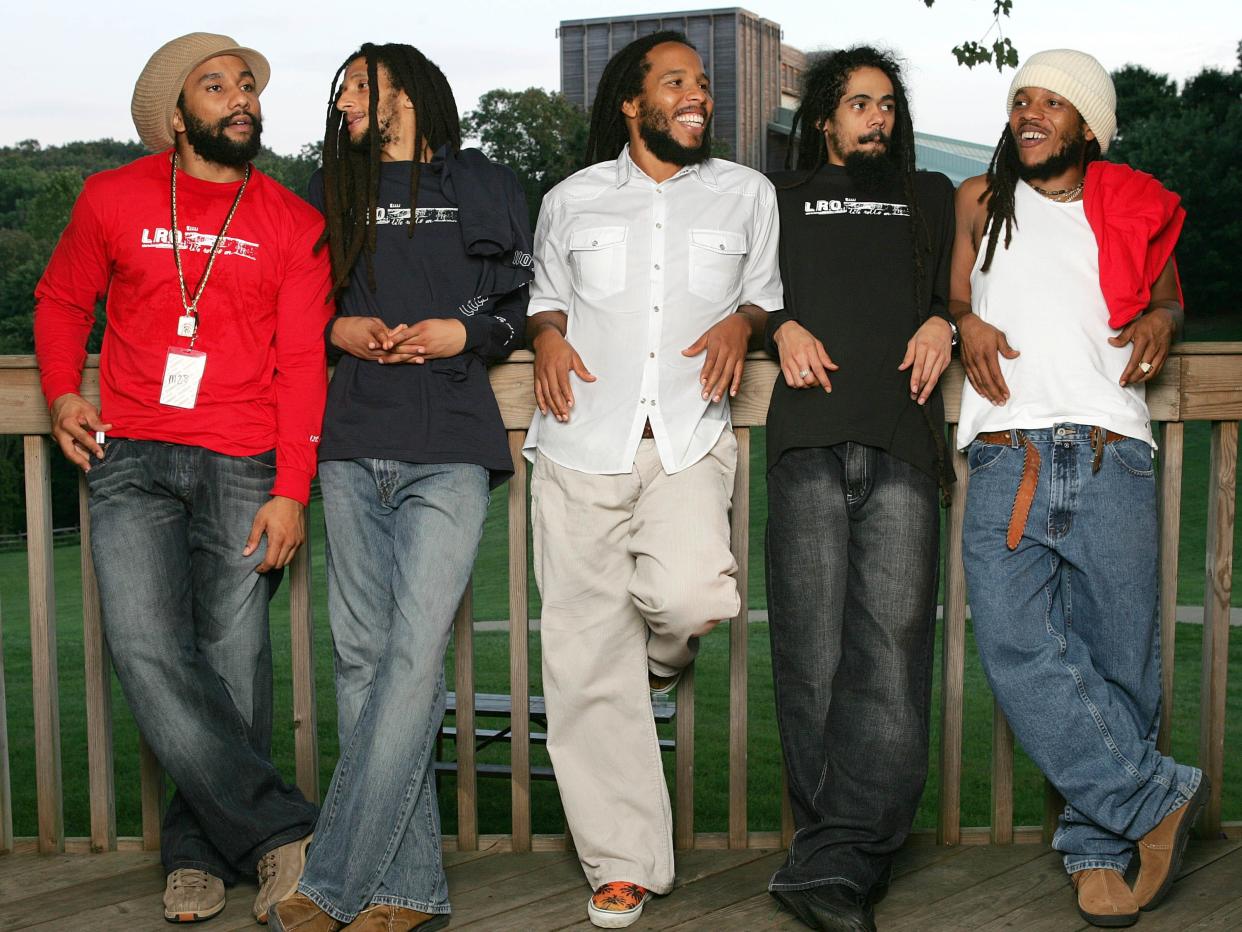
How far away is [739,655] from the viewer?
3.33 metres

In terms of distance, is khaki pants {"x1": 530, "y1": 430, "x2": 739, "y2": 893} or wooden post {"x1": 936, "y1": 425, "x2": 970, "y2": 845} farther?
wooden post {"x1": 936, "y1": 425, "x2": 970, "y2": 845}

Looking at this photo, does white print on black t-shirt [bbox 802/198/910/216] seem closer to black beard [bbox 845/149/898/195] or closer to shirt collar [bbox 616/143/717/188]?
black beard [bbox 845/149/898/195]

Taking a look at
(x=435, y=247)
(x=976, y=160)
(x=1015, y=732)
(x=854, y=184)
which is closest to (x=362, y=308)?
(x=435, y=247)

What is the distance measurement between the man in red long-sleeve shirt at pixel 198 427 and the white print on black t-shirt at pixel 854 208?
1.10m

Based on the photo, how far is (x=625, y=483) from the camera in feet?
10.1

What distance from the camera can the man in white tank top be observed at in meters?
3.04

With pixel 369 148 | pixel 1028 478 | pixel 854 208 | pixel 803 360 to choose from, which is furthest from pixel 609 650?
pixel 369 148

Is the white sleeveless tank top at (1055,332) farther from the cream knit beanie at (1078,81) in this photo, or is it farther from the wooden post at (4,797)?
the wooden post at (4,797)

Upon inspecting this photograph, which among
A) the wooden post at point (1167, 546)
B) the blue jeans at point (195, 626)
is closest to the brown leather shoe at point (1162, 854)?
the wooden post at point (1167, 546)

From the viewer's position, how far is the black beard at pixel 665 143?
3.12m

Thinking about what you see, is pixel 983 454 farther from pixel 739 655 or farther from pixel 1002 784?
pixel 1002 784

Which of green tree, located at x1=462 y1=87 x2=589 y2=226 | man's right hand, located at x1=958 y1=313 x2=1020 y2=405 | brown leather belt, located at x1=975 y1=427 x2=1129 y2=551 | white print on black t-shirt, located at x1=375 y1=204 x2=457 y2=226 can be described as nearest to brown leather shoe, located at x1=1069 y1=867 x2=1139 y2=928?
brown leather belt, located at x1=975 y1=427 x2=1129 y2=551

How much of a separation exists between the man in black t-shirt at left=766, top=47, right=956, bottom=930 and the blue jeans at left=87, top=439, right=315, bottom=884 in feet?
3.69

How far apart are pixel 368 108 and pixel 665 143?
0.65 metres
